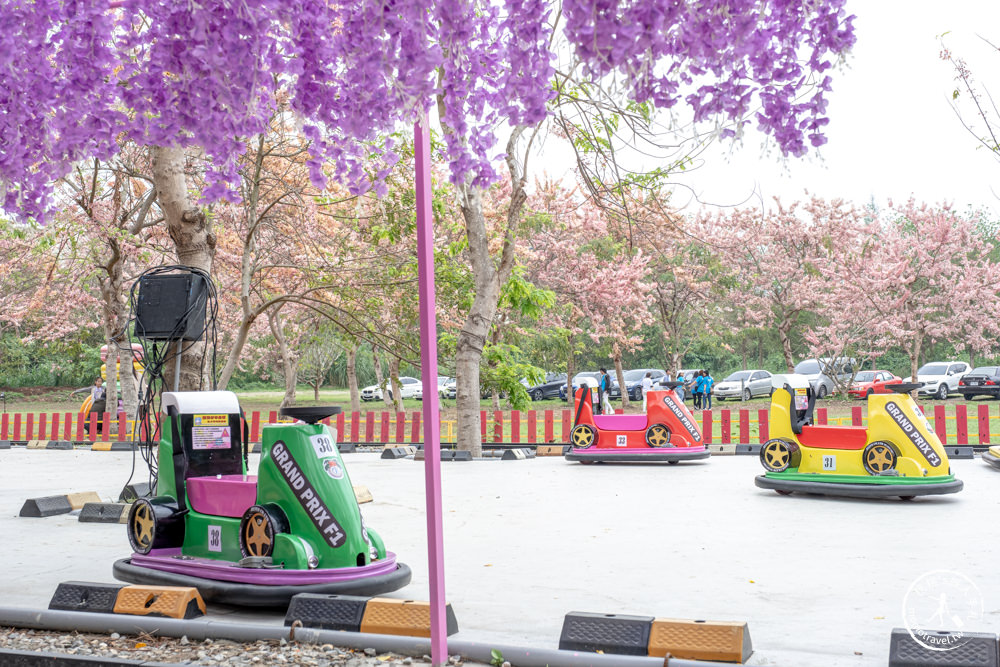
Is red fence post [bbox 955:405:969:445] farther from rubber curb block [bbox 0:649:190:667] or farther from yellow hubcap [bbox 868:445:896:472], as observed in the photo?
rubber curb block [bbox 0:649:190:667]

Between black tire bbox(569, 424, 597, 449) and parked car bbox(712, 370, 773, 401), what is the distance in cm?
2346

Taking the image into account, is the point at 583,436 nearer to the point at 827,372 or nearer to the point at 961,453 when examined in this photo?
the point at 961,453

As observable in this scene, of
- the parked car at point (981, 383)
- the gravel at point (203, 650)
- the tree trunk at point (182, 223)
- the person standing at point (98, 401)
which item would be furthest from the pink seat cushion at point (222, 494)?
the parked car at point (981, 383)

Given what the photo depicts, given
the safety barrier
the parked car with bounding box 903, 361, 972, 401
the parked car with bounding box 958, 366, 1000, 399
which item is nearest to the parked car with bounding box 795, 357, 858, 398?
the parked car with bounding box 903, 361, 972, 401

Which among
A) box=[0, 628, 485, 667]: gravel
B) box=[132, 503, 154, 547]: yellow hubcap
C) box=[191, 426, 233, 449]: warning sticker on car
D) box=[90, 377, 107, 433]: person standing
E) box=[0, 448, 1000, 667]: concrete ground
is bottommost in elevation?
box=[0, 628, 485, 667]: gravel

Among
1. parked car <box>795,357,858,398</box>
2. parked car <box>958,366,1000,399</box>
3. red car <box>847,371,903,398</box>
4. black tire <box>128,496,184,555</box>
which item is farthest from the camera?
parked car <box>795,357,858,398</box>

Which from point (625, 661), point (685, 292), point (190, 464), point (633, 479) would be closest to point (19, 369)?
point (685, 292)

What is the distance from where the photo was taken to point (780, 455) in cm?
957

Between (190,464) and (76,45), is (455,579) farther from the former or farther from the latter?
(76,45)

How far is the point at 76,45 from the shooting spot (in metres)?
4.65

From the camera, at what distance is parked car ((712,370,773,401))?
119 feet

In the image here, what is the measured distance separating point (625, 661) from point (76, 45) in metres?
3.93

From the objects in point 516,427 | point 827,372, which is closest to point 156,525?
point 516,427

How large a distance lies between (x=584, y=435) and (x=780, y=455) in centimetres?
450
